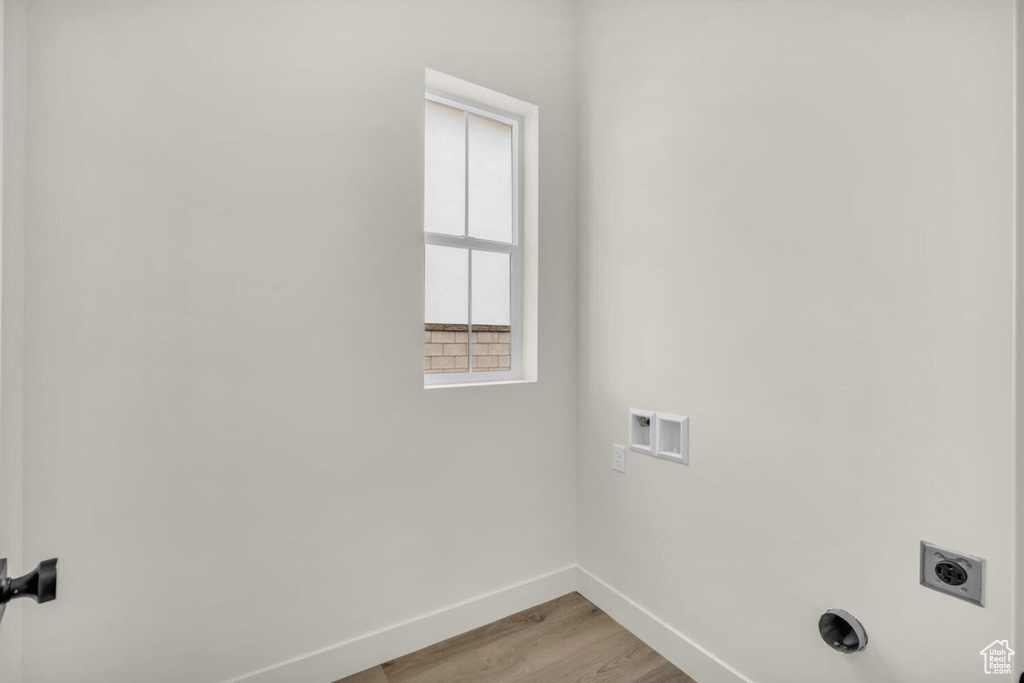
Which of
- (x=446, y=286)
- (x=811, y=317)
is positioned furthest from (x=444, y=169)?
(x=811, y=317)

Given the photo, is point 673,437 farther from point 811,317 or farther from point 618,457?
point 811,317

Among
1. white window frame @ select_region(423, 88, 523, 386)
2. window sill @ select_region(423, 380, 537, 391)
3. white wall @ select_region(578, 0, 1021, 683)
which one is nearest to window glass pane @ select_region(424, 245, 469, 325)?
white window frame @ select_region(423, 88, 523, 386)

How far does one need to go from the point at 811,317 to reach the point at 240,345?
5.44 feet

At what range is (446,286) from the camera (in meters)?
1.97

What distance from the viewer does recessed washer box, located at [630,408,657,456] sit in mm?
1757

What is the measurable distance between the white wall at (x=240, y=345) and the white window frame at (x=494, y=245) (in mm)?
128

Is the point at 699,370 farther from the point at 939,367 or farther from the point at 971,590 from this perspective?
the point at 971,590

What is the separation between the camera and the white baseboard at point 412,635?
5.00 feet

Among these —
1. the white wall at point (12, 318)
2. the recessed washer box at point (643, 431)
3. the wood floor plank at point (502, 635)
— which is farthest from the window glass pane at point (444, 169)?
the wood floor plank at point (502, 635)

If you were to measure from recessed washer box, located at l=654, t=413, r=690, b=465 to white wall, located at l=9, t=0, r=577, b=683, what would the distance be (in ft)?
1.98

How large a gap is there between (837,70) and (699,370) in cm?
91

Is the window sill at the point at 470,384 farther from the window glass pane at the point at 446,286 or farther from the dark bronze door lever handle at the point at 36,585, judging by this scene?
the dark bronze door lever handle at the point at 36,585

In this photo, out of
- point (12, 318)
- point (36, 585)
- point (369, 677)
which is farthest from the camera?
point (369, 677)

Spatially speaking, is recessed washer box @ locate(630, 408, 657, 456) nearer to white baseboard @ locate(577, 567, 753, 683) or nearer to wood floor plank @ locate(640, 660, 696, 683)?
white baseboard @ locate(577, 567, 753, 683)
